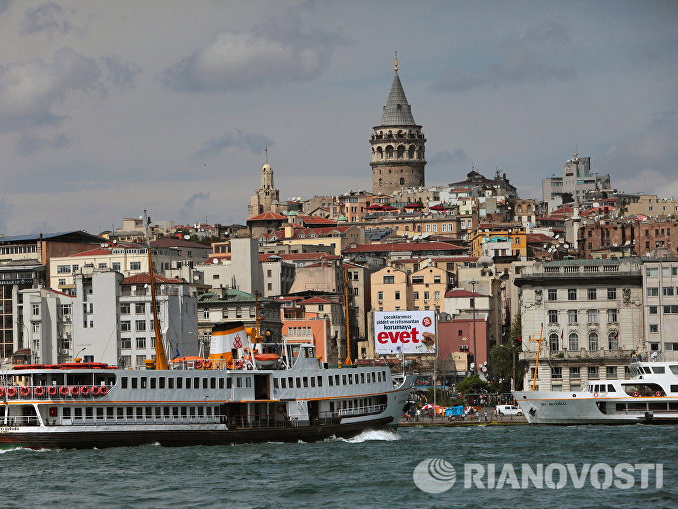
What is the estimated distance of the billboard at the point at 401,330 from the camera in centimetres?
11419

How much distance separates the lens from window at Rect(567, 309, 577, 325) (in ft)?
344

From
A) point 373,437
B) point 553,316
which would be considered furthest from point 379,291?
point 373,437

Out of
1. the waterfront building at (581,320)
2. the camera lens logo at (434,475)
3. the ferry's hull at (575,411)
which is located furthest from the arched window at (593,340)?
the camera lens logo at (434,475)

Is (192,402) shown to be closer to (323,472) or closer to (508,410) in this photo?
(323,472)

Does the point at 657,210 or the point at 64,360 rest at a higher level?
the point at 657,210

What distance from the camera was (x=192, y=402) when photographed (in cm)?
6762

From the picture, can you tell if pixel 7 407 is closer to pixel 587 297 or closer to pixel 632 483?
pixel 632 483

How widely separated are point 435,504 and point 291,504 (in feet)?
15.7

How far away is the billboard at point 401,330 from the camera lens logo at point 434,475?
51.4 metres

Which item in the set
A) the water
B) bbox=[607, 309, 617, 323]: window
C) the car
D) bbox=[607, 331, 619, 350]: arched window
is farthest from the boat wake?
bbox=[607, 309, 617, 323]: window

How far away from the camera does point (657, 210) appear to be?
174000 millimetres

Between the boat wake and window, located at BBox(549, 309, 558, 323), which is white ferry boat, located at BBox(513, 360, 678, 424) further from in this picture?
window, located at BBox(549, 309, 558, 323)

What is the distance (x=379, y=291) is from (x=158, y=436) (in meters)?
68.8

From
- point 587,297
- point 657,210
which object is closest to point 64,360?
point 587,297
